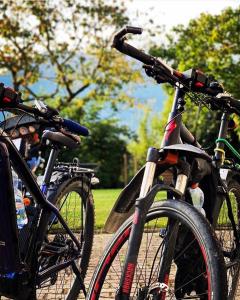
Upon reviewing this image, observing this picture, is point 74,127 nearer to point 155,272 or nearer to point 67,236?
point 67,236

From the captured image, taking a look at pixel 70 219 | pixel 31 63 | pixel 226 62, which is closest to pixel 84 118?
pixel 31 63

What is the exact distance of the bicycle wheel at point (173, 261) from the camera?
7.63 ft

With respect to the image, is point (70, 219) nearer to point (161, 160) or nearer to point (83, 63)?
point (161, 160)

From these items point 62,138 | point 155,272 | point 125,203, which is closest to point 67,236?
point 62,138

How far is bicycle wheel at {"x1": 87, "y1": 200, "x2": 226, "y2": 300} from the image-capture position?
7.63 feet

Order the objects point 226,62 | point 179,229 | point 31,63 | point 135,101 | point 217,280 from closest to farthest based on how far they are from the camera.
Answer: point 217,280 < point 179,229 < point 226,62 < point 31,63 < point 135,101

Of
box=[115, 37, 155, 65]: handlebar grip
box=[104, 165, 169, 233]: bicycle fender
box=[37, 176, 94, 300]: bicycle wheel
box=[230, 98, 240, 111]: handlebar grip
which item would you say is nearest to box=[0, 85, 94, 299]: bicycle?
box=[37, 176, 94, 300]: bicycle wheel

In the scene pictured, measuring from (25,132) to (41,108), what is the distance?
0.49 metres

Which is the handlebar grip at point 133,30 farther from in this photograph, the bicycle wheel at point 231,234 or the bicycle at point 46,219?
the bicycle wheel at point 231,234

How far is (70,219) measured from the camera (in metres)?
4.33

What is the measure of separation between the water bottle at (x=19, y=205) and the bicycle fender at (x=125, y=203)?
30.5 inches

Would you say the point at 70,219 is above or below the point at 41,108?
below

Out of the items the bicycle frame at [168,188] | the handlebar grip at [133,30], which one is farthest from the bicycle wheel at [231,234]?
the handlebar grip at [133,30]

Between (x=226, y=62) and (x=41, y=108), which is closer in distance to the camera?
(x=41, y=108)
